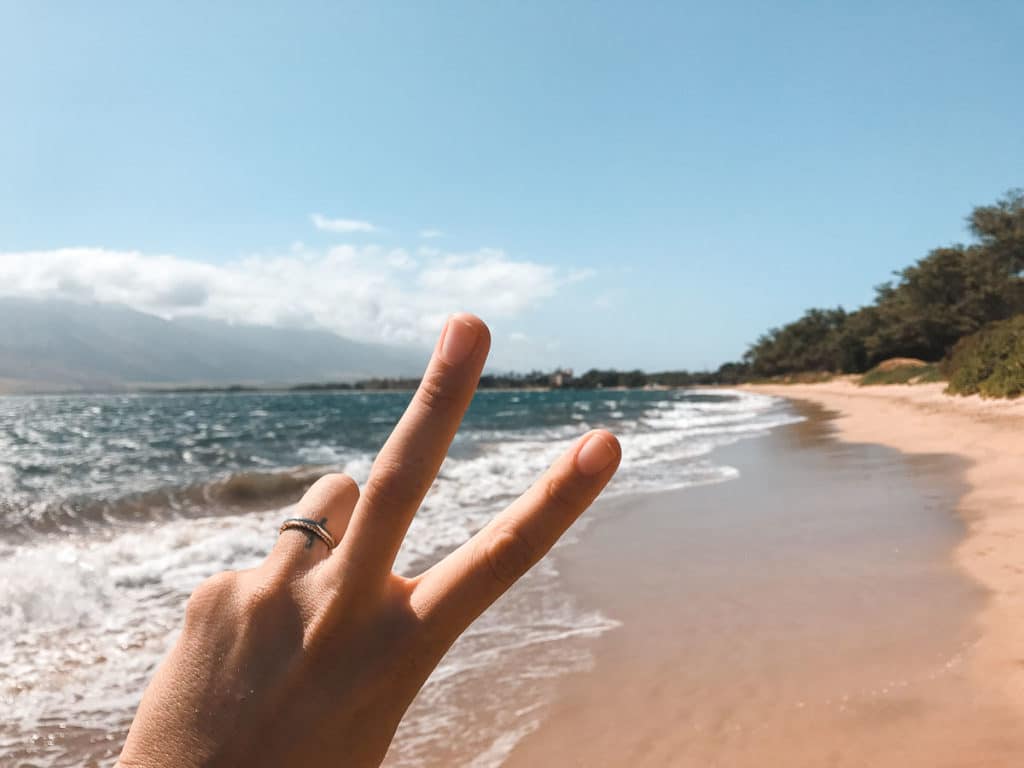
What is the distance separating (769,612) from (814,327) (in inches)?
4176

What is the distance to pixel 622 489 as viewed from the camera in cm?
963

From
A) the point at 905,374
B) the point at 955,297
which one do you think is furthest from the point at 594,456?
the point at 955,297

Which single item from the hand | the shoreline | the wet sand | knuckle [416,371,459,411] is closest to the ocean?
the wet sand

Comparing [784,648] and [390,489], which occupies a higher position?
[390,489]

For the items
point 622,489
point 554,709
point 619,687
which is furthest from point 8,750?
point 622,489

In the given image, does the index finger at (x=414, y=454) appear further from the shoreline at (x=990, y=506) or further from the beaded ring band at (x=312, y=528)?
the shoreline at (x=990, y=506)

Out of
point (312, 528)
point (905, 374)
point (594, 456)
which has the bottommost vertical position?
point (312, 528)

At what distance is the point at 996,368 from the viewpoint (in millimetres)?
19531

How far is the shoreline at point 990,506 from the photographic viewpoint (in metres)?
3.20

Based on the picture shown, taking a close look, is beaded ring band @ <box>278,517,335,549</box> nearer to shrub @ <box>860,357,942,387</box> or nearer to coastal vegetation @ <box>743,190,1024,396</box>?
coastal vegetation @ <box>743,190,1024,396</box>

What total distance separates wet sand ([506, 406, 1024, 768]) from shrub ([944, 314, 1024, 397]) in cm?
1334

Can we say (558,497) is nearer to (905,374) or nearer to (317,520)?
(317,520)

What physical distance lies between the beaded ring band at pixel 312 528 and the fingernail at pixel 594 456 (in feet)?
1.38

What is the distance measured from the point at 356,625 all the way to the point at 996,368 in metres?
24.1
